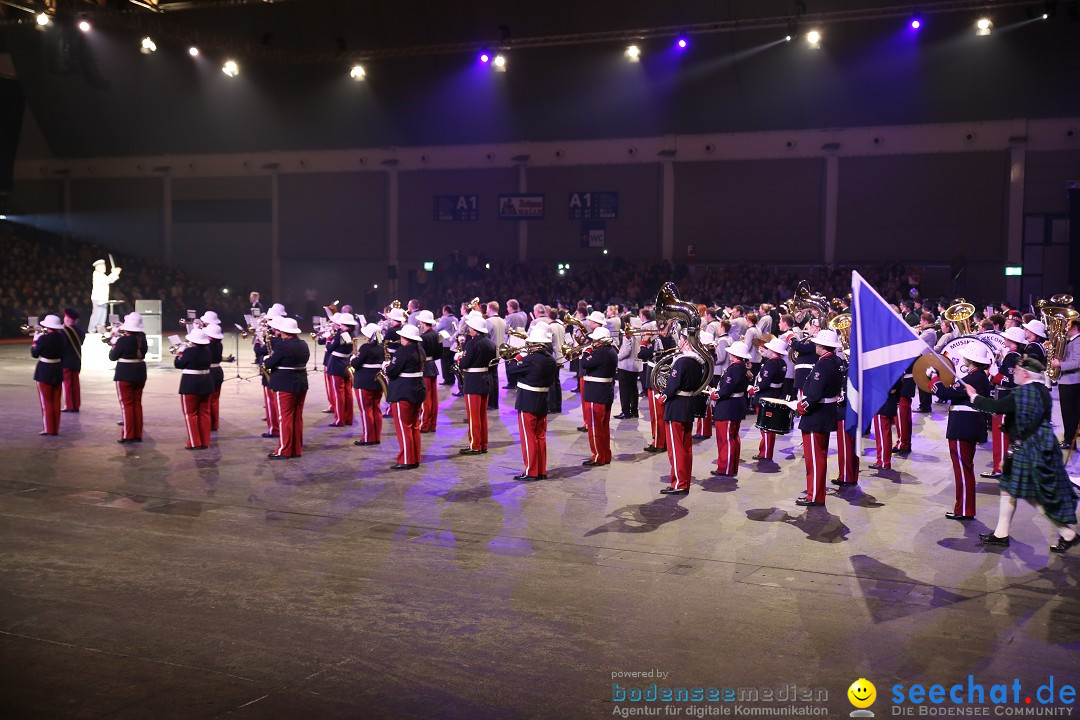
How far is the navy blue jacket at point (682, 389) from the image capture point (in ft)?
38.0

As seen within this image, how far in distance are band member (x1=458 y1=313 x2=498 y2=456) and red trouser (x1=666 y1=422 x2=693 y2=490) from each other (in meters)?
3.20

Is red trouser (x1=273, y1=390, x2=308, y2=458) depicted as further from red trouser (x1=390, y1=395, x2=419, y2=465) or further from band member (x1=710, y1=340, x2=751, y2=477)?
band member (x1=710, y1=340, x2=751, y2=477)

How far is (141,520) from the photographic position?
10.1 m

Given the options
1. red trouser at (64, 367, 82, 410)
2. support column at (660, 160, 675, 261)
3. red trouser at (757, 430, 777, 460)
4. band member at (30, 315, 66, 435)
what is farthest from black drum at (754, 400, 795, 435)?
support column at (660, 160, 675, 261)

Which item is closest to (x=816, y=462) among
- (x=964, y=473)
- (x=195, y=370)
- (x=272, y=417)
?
(x=964, y=473)

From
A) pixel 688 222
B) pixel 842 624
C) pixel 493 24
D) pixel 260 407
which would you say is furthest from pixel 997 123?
pixel 842 624

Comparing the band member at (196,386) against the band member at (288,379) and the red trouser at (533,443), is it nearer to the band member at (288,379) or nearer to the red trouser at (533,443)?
the band member at (288,379)

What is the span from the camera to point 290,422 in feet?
44.5

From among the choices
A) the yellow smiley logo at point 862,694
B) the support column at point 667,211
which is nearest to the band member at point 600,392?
the yellow smiley logo at point 862,694

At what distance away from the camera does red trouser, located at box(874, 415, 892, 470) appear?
1325 cm

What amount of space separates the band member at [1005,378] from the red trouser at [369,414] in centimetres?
813

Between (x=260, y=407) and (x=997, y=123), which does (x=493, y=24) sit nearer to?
(x=997, y=123)

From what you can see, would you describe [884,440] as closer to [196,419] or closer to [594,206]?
[196,419]

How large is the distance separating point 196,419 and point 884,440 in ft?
30.4
